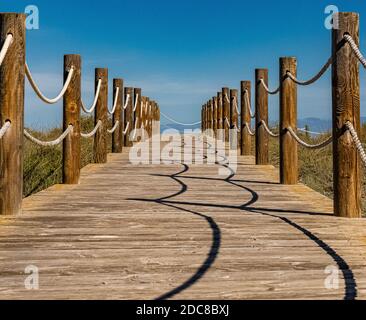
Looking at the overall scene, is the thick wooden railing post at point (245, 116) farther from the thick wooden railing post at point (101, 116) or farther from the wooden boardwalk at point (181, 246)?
the wooden boardwalk at point (181, 246)

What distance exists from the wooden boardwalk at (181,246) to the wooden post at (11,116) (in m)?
0.19

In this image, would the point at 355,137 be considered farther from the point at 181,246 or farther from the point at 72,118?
the point at 72,118

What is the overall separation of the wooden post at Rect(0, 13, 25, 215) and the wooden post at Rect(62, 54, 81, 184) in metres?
1.47

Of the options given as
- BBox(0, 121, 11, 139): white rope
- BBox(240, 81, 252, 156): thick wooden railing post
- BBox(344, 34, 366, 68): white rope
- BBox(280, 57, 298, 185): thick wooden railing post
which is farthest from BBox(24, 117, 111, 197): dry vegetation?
BBox(344, 34, 366, 68): white rope

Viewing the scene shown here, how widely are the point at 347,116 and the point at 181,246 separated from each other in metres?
1.63

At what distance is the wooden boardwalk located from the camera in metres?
1.92

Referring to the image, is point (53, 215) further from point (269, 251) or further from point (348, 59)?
point (348, 59)

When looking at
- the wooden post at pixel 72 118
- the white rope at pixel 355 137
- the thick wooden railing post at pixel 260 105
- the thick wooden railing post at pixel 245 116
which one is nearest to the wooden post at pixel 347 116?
the white rope at pixel 355 137

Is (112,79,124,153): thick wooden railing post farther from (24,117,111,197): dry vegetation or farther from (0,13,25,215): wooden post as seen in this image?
(0,13,25,215): wooden post

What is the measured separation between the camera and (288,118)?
4.93 m

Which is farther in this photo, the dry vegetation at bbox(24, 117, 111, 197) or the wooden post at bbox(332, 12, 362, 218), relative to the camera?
the dry vegetation at bbox(24, 117, 111, 197)

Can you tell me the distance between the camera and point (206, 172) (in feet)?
20.3
